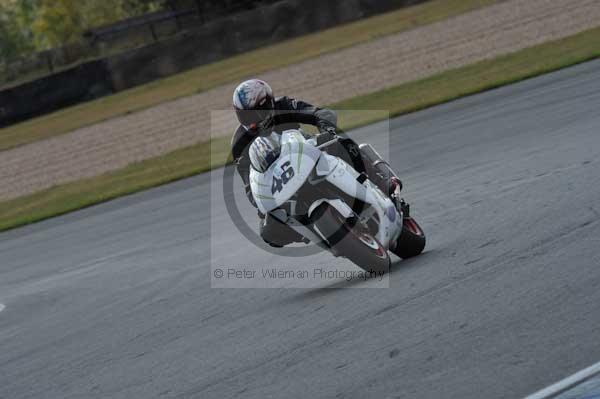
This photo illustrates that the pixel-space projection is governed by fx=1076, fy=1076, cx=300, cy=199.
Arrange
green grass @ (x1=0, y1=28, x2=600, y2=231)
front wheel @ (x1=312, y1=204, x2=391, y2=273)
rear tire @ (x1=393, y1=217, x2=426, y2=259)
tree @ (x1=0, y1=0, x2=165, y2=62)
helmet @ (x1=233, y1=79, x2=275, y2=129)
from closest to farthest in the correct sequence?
front wheel @ (x1=312, y1=204, x2=391, y2=273) < helmet @ (x1=233, y1=79, x2=275, y2=129) < rear tire @ (x1=393, y1=217, x2=426, y2=259) < green grass @ (x1=0, y1=28, x2=600, y2=231) < tree @ (x1=0, y1=0, x2=165, y2=62)

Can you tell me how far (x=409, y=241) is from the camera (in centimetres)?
763

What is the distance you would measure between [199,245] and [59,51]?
119 ft

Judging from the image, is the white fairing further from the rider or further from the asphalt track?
the asphalt track

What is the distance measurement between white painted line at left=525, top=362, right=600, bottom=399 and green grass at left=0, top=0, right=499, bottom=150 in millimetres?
25615

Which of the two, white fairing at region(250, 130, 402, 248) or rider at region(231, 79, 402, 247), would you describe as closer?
white fairing at region(250, 130, 402, 248)

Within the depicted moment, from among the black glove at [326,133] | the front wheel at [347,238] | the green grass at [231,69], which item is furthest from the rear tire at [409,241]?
the green grass at [231,69]

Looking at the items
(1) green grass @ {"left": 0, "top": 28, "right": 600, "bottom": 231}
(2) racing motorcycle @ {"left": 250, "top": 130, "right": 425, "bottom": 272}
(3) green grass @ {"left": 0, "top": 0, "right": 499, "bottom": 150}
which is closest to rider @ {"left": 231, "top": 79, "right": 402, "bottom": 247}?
(2) racing motorcycle @ {"left": 250, "top": 130, "right": 425, "bottom": 272}

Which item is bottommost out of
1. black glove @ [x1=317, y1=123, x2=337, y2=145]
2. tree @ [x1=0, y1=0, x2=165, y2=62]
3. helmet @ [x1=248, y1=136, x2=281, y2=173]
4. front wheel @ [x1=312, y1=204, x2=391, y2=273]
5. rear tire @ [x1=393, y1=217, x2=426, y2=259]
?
tree @ [x1=0, y1=0, x2=165, y2=62]

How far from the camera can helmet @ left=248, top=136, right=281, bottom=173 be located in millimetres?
6984

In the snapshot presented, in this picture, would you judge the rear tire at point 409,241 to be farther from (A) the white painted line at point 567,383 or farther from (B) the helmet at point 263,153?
(A) the white painted line at point 567,383

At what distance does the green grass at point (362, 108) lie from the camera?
17.3 m

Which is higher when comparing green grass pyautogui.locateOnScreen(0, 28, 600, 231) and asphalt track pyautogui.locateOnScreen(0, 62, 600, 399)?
asphalt track pyautogui.locateOnScreen(0, 62, 600, 399)

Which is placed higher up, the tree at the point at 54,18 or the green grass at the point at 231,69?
the green grass at the point at 231,69

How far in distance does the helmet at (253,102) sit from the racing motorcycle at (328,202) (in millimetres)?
222
